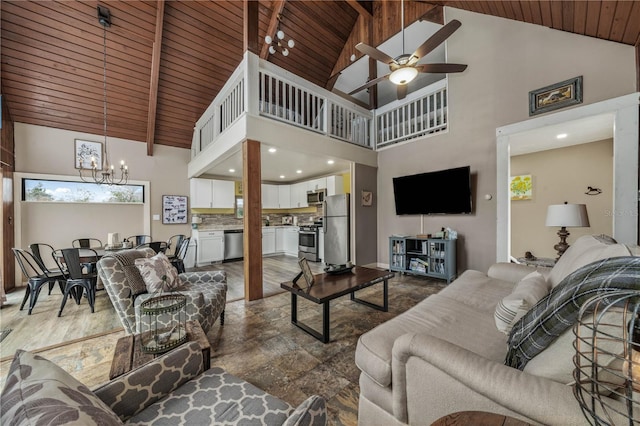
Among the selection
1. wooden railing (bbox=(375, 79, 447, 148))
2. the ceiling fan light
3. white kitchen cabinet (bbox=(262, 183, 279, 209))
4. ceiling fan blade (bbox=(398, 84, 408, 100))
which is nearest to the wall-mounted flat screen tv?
wooden railing (bbox=(375, 79, 447, 148))

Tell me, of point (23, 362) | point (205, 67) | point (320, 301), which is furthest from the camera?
point (205, 67)

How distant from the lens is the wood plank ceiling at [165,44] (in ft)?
11.2

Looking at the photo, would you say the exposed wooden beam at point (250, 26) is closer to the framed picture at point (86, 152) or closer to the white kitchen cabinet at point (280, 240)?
the framed picture at point (86, 152)

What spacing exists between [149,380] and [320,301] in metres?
1.26

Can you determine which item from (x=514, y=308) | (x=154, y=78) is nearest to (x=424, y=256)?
(x=514, y=308)

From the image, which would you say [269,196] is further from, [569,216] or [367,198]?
[569,216]

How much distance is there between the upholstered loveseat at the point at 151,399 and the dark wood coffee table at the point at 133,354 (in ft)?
0.57

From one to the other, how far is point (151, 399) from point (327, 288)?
5.05ft

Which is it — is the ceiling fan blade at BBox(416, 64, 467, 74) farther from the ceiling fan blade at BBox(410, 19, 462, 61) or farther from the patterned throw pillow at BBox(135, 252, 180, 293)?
the patterned throw pillow at BBox(135, 252, 180, 293)

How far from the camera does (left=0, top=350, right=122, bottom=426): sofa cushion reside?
536mm

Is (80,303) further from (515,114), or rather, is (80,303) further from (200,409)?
(515,114)

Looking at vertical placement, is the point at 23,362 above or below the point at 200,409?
above

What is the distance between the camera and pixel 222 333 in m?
2.42

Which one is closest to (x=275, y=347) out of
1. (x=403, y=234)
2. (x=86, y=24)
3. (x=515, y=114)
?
(x=403, y=234)
